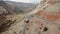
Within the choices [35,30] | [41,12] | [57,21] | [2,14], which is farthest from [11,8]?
[57,21]

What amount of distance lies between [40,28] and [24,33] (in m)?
0.21

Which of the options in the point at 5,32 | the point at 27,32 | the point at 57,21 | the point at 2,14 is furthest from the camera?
the point at 2,14

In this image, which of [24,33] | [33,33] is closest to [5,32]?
[24,33]

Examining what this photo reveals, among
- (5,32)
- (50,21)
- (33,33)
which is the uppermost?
(50,21)

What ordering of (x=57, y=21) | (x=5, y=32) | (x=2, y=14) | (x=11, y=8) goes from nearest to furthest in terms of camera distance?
(x=57, y=21)
(x=5, y=32)
(x=2, y=14)
(x=11, y=8)

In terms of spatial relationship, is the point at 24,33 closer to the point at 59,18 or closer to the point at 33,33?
the point at 33,33

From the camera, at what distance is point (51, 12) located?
1219 millimetres

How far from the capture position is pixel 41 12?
1.29 metres

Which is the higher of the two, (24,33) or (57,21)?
(57,21)

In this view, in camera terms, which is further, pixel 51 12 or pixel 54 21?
pixel 51 12

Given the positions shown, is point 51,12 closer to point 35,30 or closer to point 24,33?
point 35,30

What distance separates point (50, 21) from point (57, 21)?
7cm

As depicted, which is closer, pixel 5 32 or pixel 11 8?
pixel 5 32

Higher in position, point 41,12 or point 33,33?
point 41,12
